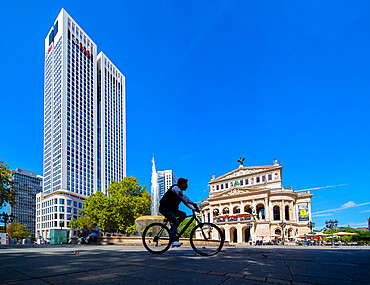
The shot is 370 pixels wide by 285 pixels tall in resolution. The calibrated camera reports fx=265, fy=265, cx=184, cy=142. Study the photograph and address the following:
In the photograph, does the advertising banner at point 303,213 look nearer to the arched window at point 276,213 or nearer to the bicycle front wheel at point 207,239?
the arched window at point 276,213

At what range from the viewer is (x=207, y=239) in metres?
6.18

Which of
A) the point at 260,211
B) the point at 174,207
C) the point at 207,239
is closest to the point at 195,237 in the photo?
the point at 207,239

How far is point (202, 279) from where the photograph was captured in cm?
302

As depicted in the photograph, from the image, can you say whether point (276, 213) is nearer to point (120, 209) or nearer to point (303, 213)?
point (303, 213)

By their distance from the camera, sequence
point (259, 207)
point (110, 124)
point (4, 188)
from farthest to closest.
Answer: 1. point (110, 124)
2. point (259, 207)
3. point (4, 188)

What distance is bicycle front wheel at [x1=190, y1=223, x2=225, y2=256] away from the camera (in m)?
5.86

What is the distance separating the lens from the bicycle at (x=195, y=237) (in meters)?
5.94

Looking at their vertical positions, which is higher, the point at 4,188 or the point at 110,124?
the point at 110,124

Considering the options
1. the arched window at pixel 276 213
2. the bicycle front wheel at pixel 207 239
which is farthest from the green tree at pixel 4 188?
the arched window at pixel 276 213

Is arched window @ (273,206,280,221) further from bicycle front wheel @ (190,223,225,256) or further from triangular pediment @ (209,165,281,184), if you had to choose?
bicycle front wheel @ (190,223,225,256)

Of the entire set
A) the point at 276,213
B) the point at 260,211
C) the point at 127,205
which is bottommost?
the point at 276,213

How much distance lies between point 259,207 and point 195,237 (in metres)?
62.8

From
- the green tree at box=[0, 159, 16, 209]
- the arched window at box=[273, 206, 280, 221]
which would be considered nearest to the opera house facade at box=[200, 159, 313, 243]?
the arched window at box=[273, 206, 280, 221]

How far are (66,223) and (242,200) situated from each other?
190 feet
